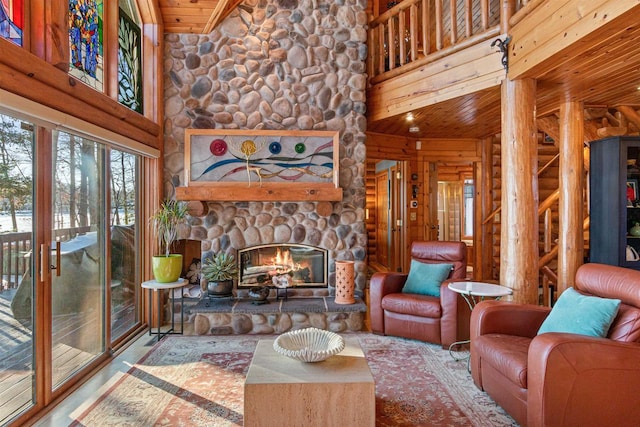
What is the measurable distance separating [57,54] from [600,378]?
3.69m

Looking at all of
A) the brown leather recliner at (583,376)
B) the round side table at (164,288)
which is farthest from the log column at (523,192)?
the round side table at (164,288)

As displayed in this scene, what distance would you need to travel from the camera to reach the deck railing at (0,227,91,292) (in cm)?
227

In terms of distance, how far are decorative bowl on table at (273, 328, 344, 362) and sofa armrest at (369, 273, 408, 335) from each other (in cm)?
163

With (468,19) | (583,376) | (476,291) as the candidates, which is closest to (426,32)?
(468,19)

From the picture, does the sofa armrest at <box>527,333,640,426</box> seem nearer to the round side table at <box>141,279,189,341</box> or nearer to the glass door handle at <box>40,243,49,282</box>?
the glass door handle at <box>40,243,49,282</box>

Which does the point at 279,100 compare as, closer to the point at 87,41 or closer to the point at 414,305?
the point at 87,41

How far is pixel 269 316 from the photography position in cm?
421

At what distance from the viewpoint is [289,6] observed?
184 inches

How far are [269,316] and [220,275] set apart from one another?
0.73 meters

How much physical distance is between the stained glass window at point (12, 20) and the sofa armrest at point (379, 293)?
3.45m

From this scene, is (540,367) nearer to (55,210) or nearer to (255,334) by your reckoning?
(255,334)

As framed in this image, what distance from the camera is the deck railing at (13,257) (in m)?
2.27

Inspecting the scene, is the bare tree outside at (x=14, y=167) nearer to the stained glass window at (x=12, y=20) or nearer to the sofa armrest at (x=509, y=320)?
the stained glass window at (x=12, y=20)

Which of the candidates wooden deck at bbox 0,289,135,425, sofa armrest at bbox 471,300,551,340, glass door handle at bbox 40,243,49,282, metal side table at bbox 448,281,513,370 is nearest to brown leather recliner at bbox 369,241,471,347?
metal side table at bbox 448,281,513,370
